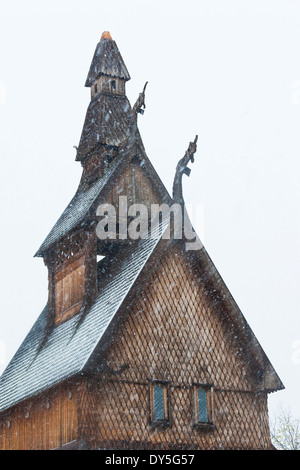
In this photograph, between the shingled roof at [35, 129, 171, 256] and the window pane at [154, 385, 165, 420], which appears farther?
the shingled roof at [35, 129, 171, 256]

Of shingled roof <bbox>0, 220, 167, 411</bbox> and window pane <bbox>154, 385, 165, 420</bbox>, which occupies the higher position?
shingled roof <bbox>0, 220, 167, 411</bbox>

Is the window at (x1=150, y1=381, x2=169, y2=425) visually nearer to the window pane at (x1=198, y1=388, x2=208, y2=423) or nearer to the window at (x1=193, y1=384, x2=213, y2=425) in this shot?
the window at (x1=193, y1=384, x2=213, y2=425)

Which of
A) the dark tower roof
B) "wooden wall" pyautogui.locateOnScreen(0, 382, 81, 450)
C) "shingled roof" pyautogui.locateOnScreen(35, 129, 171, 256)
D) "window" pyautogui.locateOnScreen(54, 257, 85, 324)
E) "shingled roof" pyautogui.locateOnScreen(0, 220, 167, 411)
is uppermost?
the dark tower roof

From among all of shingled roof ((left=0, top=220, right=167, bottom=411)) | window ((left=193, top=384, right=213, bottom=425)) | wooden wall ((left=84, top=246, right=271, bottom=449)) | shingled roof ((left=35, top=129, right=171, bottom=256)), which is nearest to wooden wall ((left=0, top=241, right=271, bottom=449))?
wooden wall ((left=84, top=246, right=271, bottom=449))

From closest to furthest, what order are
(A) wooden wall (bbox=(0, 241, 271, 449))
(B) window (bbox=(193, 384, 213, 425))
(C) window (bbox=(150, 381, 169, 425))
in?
1. (A) wooden wall (bbox=(0, 241, 271, 449))
2. (C) window (bbox=(150, 381, 169, 425))
3. (B) window (bbox=(193, 384, 213, 425))

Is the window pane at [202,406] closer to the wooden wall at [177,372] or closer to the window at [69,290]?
the wooden wall at [177,372]

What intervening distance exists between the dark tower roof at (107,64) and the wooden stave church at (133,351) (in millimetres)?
3624

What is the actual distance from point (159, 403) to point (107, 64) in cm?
1348

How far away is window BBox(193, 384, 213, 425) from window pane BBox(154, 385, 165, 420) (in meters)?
1.06

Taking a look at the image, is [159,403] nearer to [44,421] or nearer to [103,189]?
[44,421]

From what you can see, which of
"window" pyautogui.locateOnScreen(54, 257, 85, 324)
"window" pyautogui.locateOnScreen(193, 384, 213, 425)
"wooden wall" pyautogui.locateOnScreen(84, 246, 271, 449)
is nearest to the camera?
"wooden wall" pyautogui.locateOnScreen(84, 246, 271, 449)

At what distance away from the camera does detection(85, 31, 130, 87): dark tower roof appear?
1171 inches

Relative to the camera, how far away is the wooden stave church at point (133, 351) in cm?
2139
